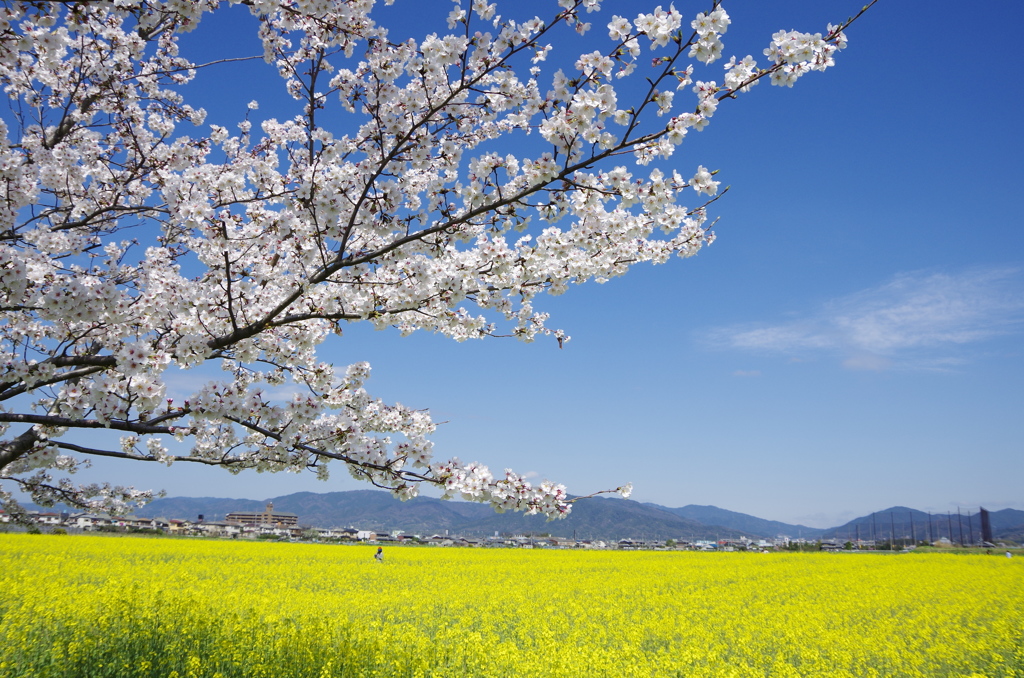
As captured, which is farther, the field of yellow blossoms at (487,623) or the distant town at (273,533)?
the field of yellow blossoms at (487,623)

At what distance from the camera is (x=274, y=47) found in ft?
17.1

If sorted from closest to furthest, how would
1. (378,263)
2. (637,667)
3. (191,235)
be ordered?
(378,263)
(191,235)
(637,667)

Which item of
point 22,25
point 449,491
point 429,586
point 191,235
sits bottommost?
point 429,586

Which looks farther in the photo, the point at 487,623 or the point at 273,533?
the point at 273,533

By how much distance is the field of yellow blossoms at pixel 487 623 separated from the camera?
778cm

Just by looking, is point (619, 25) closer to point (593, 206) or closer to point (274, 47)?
point (593, 206)

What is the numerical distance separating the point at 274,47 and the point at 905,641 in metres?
16.1

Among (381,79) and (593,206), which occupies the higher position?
(381,79)

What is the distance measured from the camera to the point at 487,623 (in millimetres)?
12750

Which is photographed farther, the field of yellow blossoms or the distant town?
the field of yellow blossoms

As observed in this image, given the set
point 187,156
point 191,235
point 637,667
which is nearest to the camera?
point 191,235

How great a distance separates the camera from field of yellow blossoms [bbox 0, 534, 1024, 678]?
7.78 metres

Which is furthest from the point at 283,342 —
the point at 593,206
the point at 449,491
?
the point at 593,206

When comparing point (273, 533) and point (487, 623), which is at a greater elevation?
point (487, 623)
